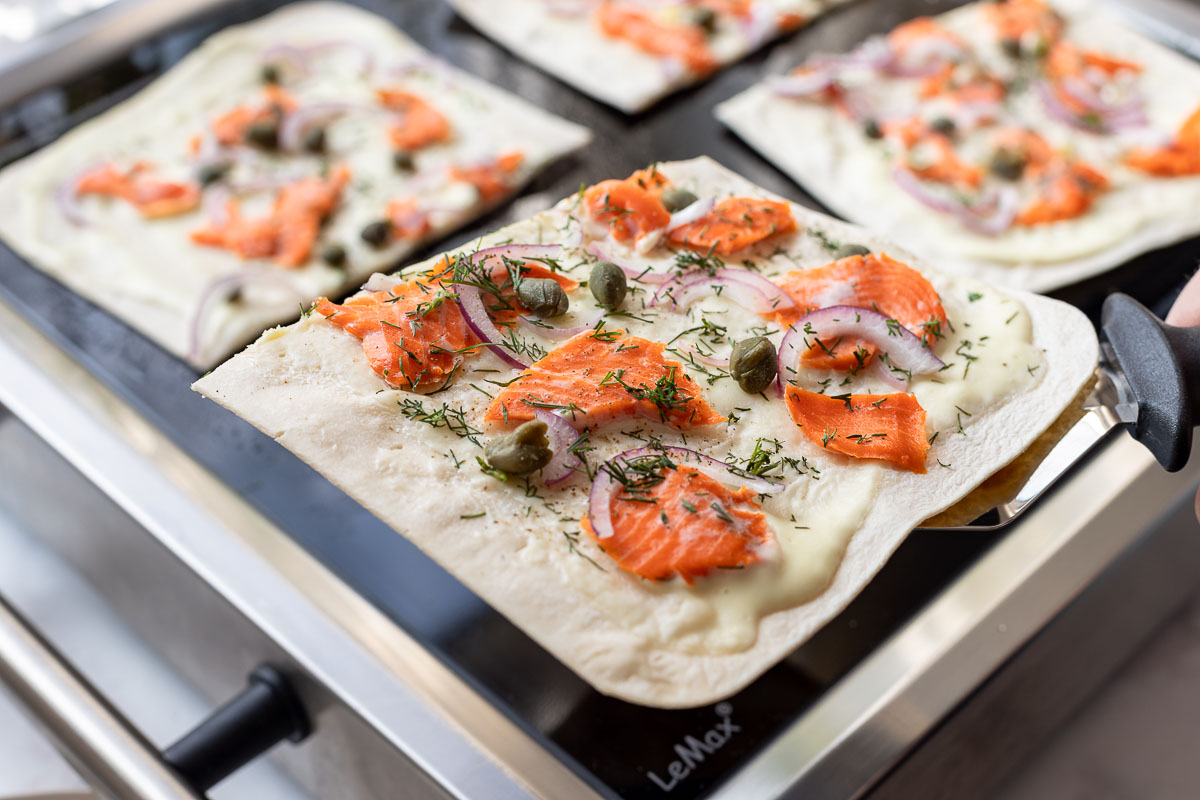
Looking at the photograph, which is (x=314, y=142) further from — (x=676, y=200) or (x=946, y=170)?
(x=946, y=170)

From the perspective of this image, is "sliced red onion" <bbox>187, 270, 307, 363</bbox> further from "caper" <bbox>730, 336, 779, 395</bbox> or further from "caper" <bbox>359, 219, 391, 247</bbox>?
"caper" <bbox>730, 336, 779, 395</bbox>

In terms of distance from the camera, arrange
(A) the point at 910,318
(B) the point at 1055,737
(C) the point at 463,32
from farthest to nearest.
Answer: (C) the point at 463,32 < (B) the point at 1055,737 < (A) the point at 910,318

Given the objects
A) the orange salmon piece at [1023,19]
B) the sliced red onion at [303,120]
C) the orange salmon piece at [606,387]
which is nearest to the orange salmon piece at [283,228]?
the sliced red onion at [303,120]

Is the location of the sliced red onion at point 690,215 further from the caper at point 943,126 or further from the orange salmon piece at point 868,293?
the caper at point 943,126

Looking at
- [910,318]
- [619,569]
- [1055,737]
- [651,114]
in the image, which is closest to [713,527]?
[619,569]

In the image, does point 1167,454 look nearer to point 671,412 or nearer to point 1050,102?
point 671,412

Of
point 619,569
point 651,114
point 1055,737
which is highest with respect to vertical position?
point 619,569

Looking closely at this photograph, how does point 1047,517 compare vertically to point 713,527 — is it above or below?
below
